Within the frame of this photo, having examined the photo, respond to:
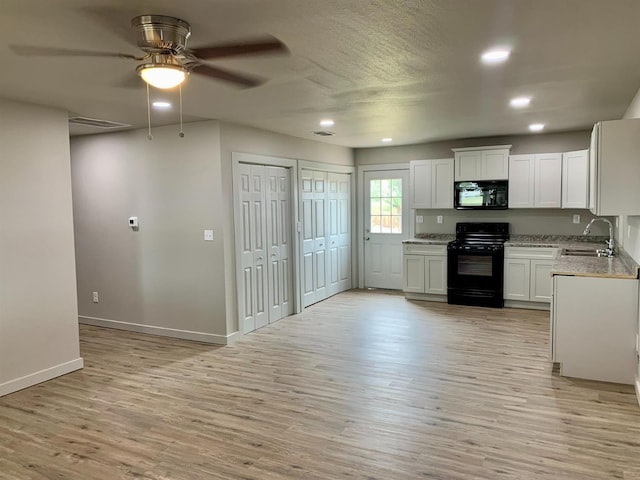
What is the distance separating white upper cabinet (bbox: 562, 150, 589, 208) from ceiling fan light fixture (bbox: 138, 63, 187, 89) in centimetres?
535

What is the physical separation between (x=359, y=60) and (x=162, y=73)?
1232 mm

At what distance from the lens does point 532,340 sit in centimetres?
499

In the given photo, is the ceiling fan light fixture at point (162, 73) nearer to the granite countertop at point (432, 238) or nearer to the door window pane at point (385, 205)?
the granite countertop at point (432, 238)

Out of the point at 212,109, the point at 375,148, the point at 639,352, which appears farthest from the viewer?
the point at 375,148

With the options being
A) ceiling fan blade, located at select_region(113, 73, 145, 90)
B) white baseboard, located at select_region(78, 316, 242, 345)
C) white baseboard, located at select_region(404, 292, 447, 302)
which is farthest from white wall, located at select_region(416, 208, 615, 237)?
ceiling fan blade, located at select_region(113, 73, 145, 90)

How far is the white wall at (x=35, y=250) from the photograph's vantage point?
3824 mm

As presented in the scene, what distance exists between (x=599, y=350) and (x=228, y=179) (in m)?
3.86

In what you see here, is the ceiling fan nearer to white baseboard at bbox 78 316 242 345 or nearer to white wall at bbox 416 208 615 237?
white baseboard at bbox 78 316 242 345

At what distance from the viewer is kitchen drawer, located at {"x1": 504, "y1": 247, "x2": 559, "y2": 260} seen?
6129mm

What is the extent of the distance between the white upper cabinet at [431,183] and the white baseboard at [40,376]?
501 centimetres

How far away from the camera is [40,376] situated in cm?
407

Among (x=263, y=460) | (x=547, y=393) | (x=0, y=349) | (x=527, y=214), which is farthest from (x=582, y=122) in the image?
(x=0, y=349)

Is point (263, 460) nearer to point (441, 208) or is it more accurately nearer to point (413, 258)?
point (413, 258)

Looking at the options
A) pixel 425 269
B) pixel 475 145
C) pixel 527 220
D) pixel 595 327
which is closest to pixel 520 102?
pixel 595 327
